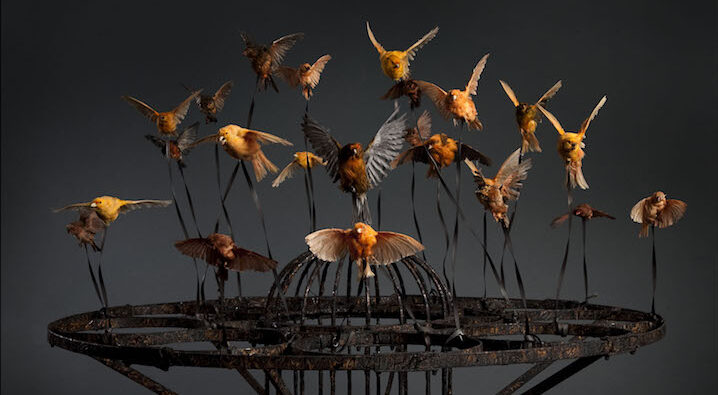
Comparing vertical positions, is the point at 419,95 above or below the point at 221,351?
above

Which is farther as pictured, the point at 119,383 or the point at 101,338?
the point at 119,383

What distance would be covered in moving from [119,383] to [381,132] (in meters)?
3.35

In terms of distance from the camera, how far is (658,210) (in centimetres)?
354

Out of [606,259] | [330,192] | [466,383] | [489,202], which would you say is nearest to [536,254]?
[606,259]

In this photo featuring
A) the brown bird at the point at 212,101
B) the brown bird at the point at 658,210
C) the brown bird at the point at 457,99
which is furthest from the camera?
the brown bird at the point at 212,101

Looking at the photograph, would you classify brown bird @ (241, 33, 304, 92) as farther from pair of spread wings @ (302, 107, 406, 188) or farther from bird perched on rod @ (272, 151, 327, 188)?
pair of spread wings @ (302, 107, 406, 188)

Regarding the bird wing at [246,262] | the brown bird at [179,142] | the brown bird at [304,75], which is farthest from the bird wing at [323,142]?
the brown bird at [179,142]

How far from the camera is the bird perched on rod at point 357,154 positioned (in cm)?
295

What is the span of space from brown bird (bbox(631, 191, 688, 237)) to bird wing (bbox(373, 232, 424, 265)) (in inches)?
41.4

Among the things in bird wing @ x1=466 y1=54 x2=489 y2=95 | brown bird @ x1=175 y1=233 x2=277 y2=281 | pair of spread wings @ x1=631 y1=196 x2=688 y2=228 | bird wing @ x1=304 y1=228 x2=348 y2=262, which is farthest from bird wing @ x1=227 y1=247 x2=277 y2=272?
pair of spread wings @ x1=631 y1=196 x2=688 y2=228

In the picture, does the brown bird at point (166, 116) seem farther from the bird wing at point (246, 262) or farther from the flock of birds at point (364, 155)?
the bird wing at point (246, 262)

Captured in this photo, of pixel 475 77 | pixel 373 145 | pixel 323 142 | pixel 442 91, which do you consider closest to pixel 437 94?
pixel 442 91

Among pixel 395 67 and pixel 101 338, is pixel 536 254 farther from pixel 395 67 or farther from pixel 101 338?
pixel 101 338

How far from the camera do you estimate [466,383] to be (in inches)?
216
